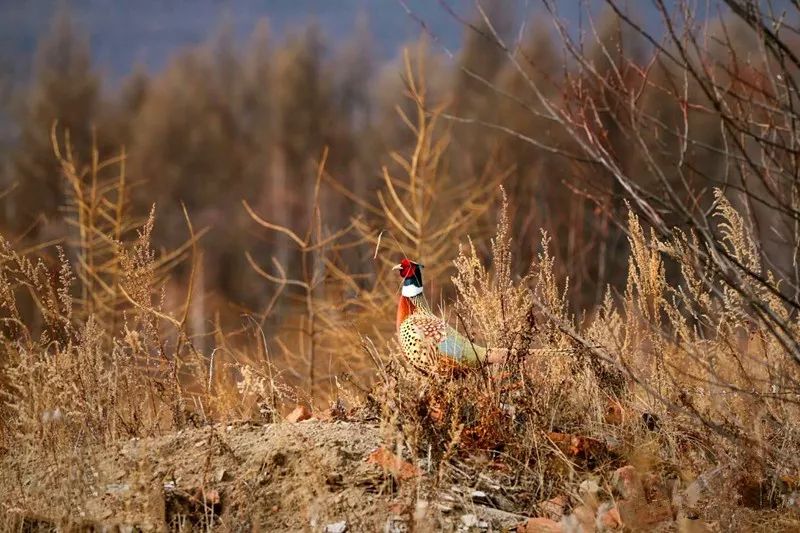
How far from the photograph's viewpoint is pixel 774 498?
3.16 meters

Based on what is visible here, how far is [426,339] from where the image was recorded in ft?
12.2

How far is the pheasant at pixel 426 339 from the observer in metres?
3.62

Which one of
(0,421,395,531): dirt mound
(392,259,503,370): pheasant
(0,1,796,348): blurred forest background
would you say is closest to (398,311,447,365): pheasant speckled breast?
(392,259,503,370): pheasant

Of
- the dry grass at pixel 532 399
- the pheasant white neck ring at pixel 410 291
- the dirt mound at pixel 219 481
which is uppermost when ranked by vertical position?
the pheasant white neck ring at pixel 410 291

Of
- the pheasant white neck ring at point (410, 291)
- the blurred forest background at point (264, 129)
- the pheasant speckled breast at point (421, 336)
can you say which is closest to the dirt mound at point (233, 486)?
the pheasant speckled breast at point (421, 336)

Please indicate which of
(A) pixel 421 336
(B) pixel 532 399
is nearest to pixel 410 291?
(A) pixel 421 336

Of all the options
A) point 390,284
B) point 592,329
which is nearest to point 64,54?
point 390,284

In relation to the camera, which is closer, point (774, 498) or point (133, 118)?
point (774, 498)

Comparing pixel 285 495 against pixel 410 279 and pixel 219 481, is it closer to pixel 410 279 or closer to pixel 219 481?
pixel 219 481

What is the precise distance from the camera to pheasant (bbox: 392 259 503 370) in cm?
362

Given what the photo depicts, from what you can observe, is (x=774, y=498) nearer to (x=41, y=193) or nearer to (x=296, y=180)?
(x=41, y=193)

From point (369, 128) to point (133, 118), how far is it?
24.6 ft

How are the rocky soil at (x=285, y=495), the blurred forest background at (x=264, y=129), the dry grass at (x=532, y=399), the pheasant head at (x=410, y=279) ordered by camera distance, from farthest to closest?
the blurred forest background at (x=264, y=129), the pheasant head at (x=410, y=279), the dry grass at (x=532, y=399), the rocky soil at (x=285, y=495)

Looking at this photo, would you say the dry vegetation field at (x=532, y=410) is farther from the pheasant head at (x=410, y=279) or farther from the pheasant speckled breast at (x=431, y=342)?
the pheasant head at (x=410, y=279)
